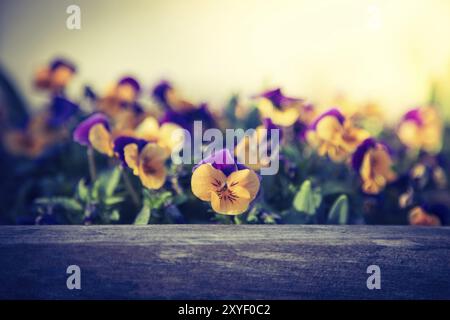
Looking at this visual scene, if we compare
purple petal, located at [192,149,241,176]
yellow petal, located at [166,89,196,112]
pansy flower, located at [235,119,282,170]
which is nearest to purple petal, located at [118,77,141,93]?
yellow petal, located at [166,89,196,112]

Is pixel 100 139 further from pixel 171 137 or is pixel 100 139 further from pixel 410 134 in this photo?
pixel 410 134

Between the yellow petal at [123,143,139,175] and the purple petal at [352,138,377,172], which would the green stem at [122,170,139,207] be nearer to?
the yellow petal at [123,143,139,175]

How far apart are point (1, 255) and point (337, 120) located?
1019mm

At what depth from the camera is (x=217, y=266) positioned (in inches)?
47.4

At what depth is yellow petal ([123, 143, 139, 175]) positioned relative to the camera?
1.51 metres

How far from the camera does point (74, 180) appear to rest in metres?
2.05

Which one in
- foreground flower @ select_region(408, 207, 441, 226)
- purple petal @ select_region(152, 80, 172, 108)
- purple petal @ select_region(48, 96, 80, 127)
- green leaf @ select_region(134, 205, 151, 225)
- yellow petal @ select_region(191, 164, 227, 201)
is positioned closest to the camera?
yellow petal @ select_region(191, 164, 227, 201)

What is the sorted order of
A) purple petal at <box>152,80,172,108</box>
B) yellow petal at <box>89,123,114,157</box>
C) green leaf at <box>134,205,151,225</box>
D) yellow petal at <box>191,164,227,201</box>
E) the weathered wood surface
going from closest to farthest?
the weathered wood surface < yellow petal at <box>191,164,227,201</box> < green leaf at <box>134,205,151,225</box> < yellow petal at <box>89,123,114,157</box> < purple petal at <box>152,80,172,108</box>

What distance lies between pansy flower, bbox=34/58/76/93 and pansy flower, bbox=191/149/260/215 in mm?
1302

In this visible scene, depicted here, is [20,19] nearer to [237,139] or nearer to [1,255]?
[237,139]

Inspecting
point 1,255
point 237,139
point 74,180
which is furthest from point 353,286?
point 74,180

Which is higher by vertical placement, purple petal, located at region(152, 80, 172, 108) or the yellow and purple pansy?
purple petal, located at region(152, 80, 172, 108)

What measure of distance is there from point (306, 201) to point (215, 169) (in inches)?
12.5

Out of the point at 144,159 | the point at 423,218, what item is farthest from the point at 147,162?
the point at 423,218
